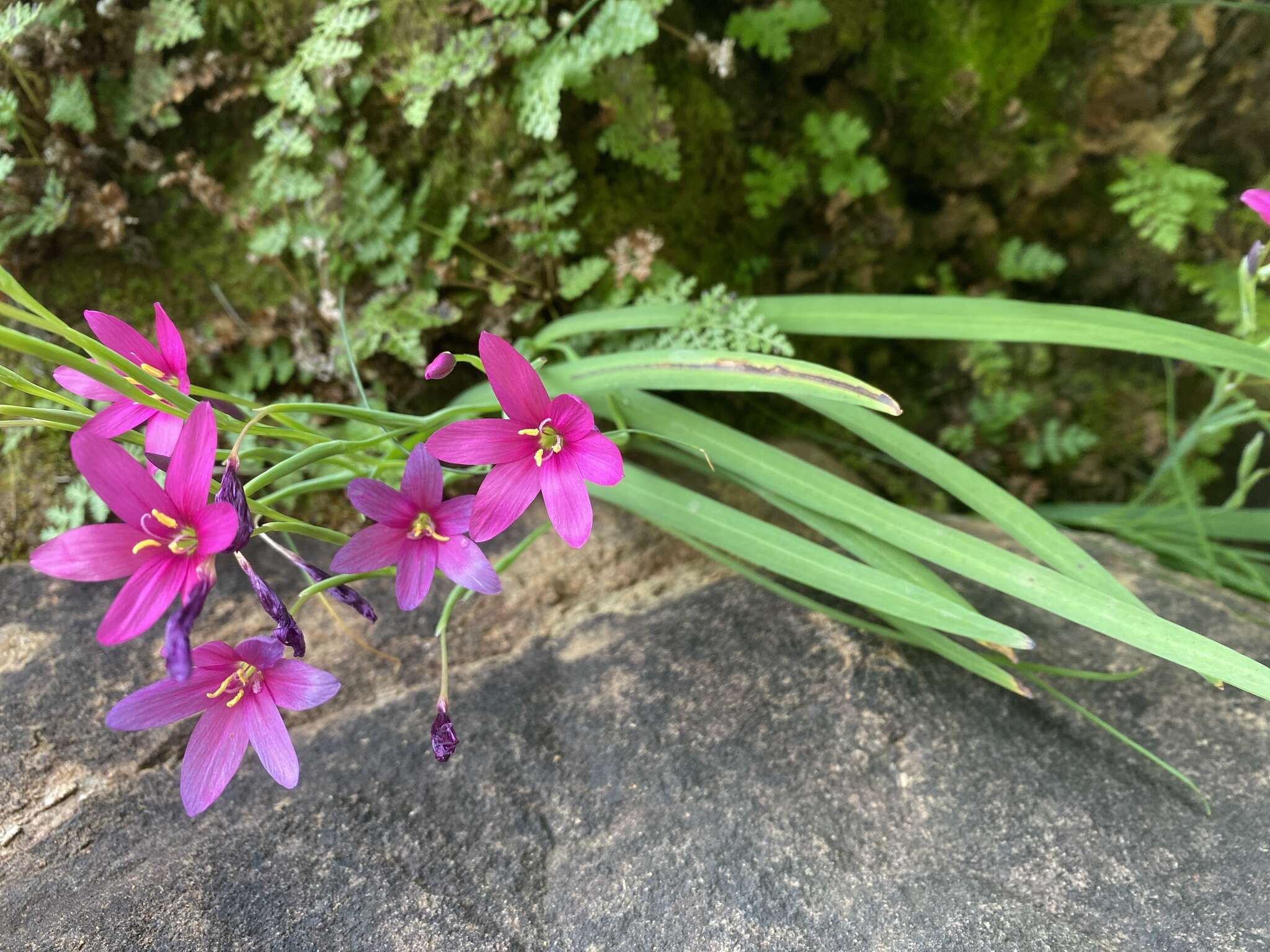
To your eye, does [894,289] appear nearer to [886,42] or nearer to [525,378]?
[886,42]

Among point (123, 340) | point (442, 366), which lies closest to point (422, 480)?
point (442, 366)

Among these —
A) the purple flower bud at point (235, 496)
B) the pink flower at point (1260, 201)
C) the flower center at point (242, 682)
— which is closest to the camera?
the purple flower bud at point (235, 496)

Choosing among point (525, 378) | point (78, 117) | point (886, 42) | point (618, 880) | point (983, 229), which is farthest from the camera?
point (983, 229)

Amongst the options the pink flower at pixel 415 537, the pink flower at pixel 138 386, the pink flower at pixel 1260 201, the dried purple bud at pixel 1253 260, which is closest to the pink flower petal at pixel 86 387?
the pink flower at pixel 138 386

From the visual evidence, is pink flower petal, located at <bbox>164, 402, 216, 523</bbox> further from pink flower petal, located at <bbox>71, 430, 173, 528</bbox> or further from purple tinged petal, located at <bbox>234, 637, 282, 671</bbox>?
purple tinged petal, located at <bbox>234, 637, 282, 671</bbox>

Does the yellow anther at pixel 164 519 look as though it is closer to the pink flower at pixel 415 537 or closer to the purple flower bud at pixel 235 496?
the purple flower bud at pixel 235 496

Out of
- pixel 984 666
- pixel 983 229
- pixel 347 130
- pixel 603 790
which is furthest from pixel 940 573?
pixel 347 130
